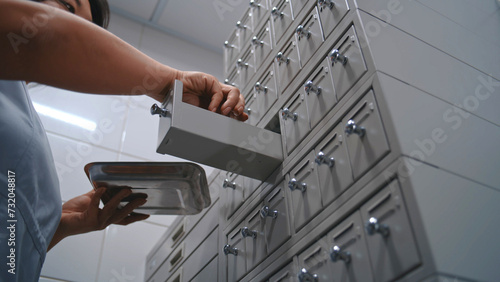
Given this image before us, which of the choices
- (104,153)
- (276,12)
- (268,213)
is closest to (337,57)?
(268,213)

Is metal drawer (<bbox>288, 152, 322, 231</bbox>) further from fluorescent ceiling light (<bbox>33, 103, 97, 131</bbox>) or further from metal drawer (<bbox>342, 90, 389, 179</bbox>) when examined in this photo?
fluorescent ceiling light (<bbox>33, 103, 97, 131</bbox>)

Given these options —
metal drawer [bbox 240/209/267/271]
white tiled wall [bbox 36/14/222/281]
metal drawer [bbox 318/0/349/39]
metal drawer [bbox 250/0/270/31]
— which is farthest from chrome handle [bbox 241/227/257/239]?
white tiled wall [bbox 36/14/222/281]

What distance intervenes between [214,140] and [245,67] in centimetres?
58

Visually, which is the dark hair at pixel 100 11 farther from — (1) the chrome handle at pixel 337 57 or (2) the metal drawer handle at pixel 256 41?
(1) the chrome handle at pixel 337 57

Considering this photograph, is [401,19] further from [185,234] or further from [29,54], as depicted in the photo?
[185,234]

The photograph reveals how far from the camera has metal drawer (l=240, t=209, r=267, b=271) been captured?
1.11 metres

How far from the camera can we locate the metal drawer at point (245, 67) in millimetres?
1527

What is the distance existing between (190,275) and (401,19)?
A: 100 cm

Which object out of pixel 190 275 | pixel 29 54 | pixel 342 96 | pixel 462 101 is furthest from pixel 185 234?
pixel 29 54

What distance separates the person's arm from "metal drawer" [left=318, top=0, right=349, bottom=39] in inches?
19.1

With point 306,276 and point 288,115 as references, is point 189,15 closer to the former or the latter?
point 288,115

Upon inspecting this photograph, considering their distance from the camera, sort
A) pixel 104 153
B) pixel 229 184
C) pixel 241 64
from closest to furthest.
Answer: pixel 229 184 < pixel 241 64 < pixel 104 153

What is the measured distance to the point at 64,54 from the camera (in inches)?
24.7

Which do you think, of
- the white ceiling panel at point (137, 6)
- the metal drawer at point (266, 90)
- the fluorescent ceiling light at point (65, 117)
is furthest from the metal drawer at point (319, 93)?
the white ceiling panel at point (137, 6)
